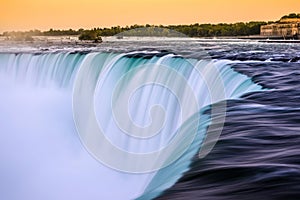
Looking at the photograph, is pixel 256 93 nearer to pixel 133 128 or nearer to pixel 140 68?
pixel 133 128

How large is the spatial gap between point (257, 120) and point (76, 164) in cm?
748

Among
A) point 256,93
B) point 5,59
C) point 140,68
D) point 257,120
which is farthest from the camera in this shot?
point 5,59

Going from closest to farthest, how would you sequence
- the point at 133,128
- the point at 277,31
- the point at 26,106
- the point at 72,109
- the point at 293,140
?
the point at 293,140 < the point at 133,128 < the point at 72,109 < the point at 26,106 < the point at 277,31

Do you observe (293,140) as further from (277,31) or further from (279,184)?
(277,31)

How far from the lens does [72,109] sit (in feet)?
57.9

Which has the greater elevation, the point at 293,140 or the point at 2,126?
the point at 293,140

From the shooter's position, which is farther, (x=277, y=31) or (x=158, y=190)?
(x=277, y=31)

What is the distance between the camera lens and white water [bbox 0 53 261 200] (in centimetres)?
896

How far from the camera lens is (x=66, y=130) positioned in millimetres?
16344

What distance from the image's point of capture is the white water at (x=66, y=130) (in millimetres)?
8961

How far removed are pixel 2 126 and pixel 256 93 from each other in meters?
13.5

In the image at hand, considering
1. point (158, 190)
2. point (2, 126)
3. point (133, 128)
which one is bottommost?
point (2, 126)

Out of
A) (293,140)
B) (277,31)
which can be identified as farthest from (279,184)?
(277,31)

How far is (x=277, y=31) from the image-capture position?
48875 mm
